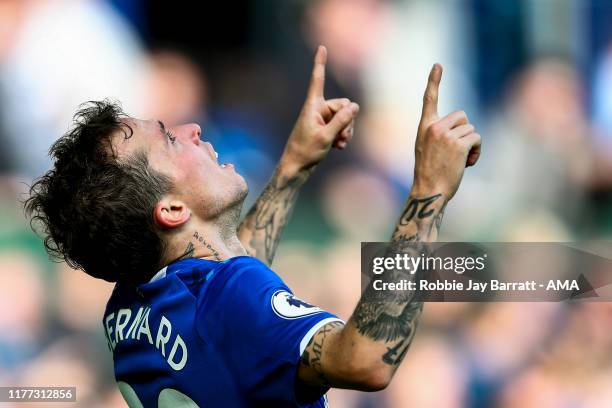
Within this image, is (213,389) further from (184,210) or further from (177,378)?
(184,210)

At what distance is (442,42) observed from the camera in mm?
6102

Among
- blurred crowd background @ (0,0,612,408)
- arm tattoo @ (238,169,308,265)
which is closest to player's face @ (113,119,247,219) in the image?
arm tattoo @ (238,169,308,265)

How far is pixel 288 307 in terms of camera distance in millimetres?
2455

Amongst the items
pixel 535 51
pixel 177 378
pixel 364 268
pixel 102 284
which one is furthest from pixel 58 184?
pixel 535 51

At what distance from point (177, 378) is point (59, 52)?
367 centimetres

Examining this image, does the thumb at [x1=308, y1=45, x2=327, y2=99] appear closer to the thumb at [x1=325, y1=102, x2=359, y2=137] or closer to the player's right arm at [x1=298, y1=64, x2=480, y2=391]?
the thumb at [x1=325, y1=102, x2=359, y2=137]

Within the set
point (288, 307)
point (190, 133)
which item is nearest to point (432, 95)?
point (288, 307)

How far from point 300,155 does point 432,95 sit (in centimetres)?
124

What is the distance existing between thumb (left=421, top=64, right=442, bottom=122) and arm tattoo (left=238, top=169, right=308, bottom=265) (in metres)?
1.28

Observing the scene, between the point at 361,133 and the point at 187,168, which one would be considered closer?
the point at 187,168

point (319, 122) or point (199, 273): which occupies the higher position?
point (319, 122)

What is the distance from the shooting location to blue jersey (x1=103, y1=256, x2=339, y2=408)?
95.1 inches

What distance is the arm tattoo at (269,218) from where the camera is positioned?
11.7 ft

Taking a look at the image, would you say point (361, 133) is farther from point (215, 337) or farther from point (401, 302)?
point (401, 302)
